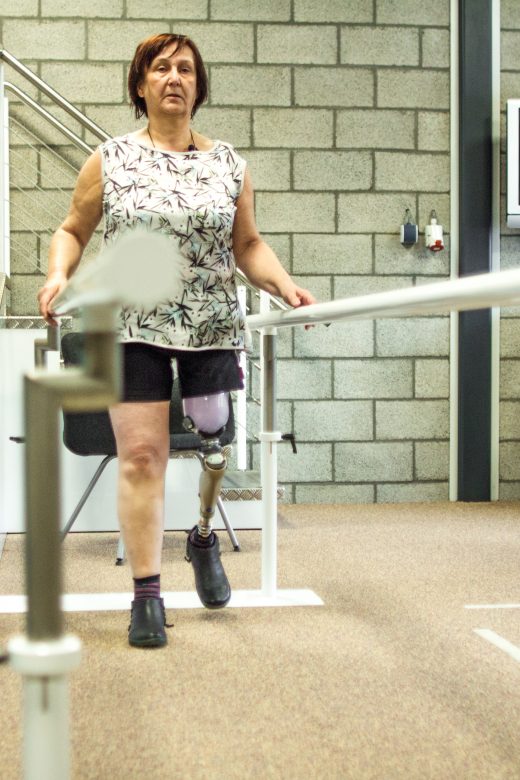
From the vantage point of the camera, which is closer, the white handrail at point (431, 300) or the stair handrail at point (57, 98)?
the white handrail at point (431, 300)

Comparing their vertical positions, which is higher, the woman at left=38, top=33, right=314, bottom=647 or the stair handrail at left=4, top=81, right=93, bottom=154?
the stair handrail at left=4, top=81, right=93, bottom=154

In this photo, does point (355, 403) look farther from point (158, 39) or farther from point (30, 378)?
point (30, 378)

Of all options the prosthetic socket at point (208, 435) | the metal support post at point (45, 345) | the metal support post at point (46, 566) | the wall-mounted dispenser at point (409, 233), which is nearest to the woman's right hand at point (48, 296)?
the metal support post at point (45, 345)

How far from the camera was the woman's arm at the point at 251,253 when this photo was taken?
5.65 feet

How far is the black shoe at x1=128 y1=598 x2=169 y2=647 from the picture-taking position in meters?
1.61

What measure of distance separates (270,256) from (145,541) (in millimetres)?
622

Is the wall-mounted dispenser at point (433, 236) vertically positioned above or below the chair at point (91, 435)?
above

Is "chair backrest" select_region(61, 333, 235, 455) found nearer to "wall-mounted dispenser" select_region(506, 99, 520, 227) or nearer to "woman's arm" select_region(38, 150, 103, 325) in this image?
"woman's arm" select_region(38, 150, 103, 325)

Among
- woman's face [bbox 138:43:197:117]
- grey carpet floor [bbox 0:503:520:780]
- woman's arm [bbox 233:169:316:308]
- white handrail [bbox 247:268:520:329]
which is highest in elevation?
woman's face [bbox 138:43:197:117]

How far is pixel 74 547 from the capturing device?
9.03 ft

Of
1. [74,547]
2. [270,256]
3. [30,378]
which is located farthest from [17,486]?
[30,378]

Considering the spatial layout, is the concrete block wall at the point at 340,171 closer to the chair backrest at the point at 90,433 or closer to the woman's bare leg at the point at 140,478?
the chair backrest at the point at 90,433

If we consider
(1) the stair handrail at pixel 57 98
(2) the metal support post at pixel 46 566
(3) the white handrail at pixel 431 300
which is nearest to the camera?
(2) the metal support post at pixel 46 566

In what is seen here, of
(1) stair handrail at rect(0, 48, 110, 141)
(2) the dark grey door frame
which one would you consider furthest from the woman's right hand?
(2) the dark grey door frame
